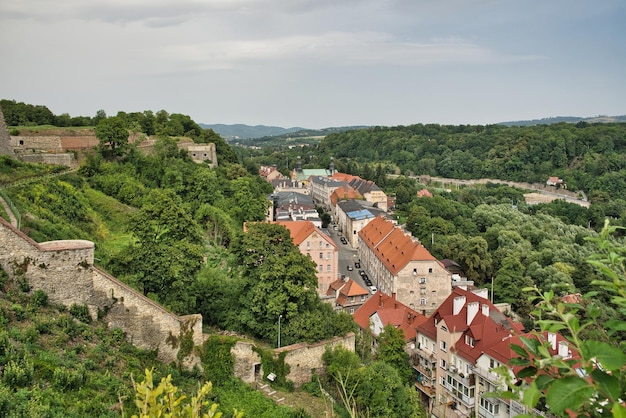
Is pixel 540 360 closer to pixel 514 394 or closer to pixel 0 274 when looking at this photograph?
pixel 514 394

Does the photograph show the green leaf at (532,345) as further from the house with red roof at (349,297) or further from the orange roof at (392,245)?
the orange roof at (392,245)

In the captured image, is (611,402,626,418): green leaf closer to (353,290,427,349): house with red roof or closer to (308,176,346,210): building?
(353,290,427,349): house with red roof

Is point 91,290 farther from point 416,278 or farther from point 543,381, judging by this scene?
point 416,278

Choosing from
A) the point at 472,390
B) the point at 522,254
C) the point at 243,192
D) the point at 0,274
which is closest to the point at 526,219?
the point at 522,254

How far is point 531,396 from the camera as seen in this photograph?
286cm

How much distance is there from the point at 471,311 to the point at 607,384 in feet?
78.8

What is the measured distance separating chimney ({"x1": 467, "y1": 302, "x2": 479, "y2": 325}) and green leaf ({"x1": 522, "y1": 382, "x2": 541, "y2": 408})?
23941 mm

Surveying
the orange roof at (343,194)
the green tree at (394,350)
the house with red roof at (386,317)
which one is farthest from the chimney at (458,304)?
the orange roof at (343,194)

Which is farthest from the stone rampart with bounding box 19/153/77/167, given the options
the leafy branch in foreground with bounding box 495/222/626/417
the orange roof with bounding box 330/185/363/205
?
the orange roof with bounding box 330/185/363/205

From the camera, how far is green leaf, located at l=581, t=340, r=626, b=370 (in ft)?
9.23

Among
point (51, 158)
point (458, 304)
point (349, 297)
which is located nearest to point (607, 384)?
point (458, 304)

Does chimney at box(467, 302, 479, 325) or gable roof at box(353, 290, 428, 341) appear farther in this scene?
gable roof at box(353, 290, 428, 341)

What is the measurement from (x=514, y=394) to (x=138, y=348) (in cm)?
1486

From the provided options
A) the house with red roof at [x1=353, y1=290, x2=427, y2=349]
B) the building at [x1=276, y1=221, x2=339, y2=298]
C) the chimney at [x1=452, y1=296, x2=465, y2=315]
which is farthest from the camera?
the building at [x1=276, y1=221, x2=339, y2=298]
